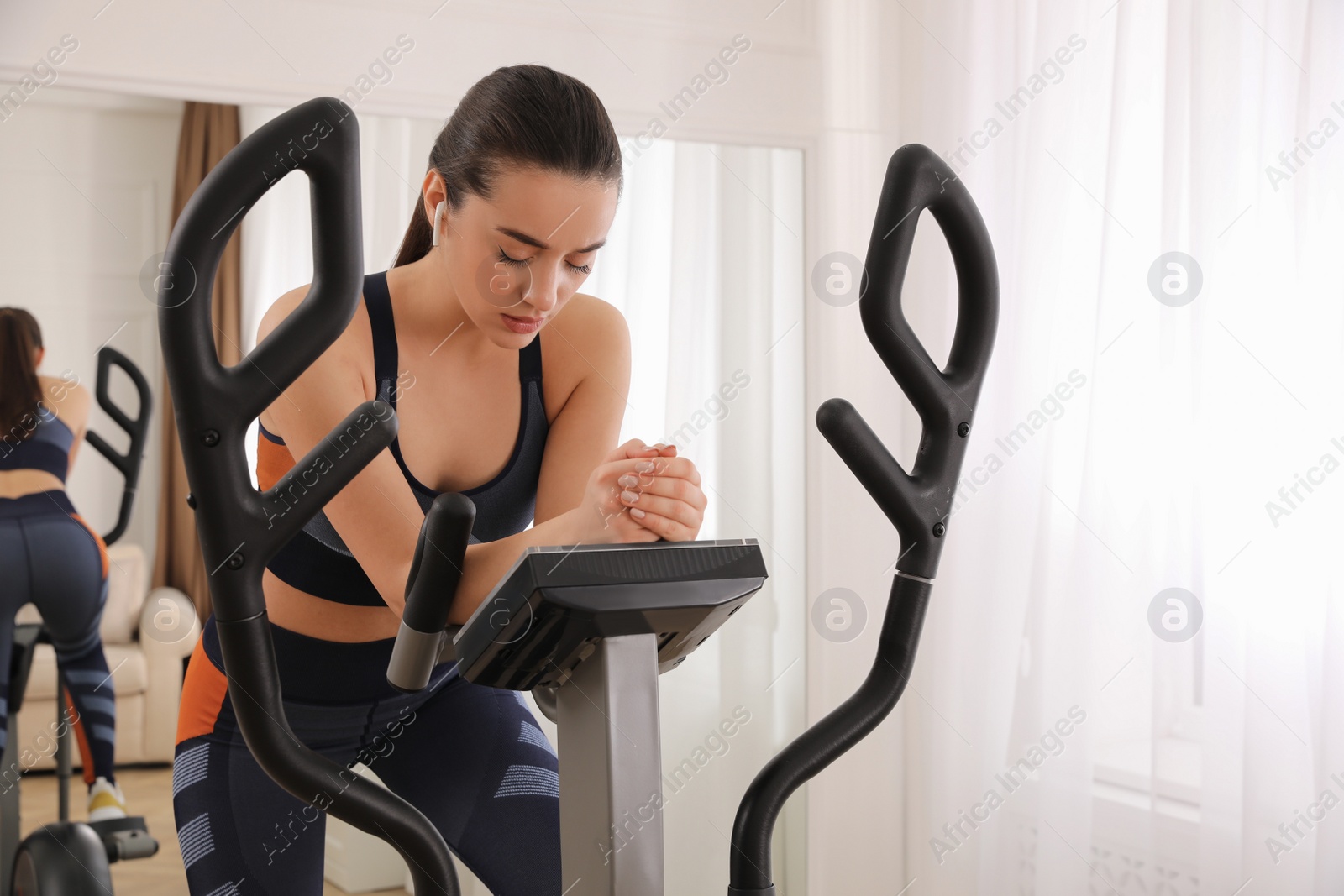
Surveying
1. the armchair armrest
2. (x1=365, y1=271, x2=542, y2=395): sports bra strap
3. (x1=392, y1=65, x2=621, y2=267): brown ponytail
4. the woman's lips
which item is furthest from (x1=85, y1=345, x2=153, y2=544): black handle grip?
the woman's lips

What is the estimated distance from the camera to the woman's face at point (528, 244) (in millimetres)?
1048

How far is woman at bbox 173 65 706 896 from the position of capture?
3.54ft

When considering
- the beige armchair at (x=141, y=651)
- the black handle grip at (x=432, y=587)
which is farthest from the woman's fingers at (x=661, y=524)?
the beige armchair at (x=141, y=651)

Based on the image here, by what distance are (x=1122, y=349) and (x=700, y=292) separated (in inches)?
39.3

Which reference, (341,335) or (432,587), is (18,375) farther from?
(432,587)

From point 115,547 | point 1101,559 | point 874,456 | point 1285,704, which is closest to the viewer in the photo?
point 874,456

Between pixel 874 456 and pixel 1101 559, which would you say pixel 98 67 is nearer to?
pixel 874 456

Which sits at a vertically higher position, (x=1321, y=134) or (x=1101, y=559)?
(x=1321, y=134)

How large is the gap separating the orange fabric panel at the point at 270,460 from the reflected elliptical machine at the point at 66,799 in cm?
86

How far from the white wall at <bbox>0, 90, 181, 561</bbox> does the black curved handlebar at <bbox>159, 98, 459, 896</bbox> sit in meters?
1.42

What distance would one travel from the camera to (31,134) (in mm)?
1928

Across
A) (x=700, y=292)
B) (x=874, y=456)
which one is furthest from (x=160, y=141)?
(x=874, y=456)

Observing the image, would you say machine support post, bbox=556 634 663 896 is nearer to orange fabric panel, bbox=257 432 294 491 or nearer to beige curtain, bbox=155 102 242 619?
orange fabric panel, bbox=257 432 294 491

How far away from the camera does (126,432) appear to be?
1.97m
